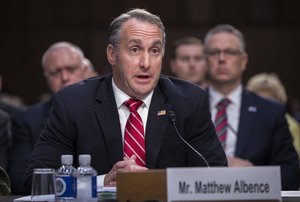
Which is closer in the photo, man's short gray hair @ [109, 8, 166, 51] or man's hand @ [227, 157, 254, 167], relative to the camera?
man's short gray hair @ [109, 8, 166, 51]

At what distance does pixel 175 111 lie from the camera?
397cm

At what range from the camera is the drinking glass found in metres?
3.16

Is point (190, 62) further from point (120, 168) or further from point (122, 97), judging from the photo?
point (120, 168)

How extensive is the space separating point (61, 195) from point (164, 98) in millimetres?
1179

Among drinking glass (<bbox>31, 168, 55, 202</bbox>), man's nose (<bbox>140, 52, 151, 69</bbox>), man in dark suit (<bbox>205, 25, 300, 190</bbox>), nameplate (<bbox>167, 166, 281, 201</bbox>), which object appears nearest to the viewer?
nameplate (<bbox>167, 166, 281, 201</bbox>)

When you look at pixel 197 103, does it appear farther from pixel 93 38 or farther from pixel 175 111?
pixel 93 38

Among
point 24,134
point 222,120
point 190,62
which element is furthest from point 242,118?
point 24,134

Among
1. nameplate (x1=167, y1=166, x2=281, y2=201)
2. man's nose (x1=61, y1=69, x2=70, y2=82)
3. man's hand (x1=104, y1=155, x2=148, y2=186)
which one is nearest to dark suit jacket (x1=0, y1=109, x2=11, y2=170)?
man's nose (x1=61, y1=69, x2=70, y2=82)

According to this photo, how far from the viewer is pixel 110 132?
387 centimetres

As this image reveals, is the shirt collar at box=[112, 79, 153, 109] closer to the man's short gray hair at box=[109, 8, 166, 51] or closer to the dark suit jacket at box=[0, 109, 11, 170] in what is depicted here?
the man's short gray hair at box=[109, 8, 166, 51]

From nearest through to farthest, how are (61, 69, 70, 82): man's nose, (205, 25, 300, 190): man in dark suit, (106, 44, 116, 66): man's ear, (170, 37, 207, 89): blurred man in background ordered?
(106, 44, 116, 66): man's ear → (205, 25, 300, 190): man in dark suit → (61, 69, 70, 82): man's nose → (170, 37, 207, 89): blurred man in background

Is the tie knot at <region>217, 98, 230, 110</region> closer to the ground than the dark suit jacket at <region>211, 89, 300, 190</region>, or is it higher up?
higher up

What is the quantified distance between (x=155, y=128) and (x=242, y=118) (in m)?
1.86

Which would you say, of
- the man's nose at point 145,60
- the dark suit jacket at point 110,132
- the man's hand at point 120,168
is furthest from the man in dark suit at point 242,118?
the man's hand at point 120,168
